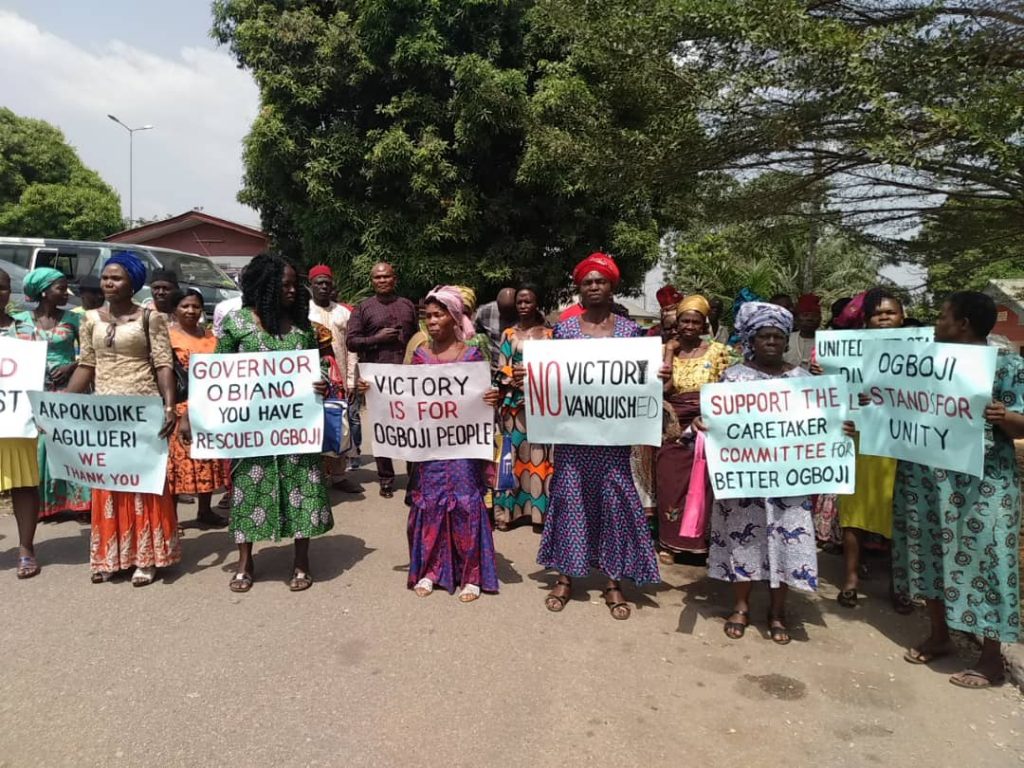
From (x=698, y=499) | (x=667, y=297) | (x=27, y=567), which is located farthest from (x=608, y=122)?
(x=27, y=567)

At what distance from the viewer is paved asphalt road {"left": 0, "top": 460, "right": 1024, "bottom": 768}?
9.11 ft

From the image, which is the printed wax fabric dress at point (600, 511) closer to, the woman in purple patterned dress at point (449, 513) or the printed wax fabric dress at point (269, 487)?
the woman in purple patterned dress at point (449, 513)

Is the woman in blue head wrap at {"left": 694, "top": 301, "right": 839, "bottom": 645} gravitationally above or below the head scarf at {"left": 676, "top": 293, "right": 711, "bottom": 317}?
below

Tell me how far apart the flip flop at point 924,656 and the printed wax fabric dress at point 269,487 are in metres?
3.42

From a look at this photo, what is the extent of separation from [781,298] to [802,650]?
13.1ft

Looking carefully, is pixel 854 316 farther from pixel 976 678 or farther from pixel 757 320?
pixel 976 678

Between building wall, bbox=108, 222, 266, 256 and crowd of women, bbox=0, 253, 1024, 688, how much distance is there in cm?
2846

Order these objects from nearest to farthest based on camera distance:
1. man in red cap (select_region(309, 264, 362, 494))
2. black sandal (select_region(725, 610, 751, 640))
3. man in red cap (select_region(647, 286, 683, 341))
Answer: black sandal (select_region(725, 610, 751, 640)), man in red cap (select_region(647, 286, 683, 341)), man in red cap (select_region(309, 264, 362, 494))

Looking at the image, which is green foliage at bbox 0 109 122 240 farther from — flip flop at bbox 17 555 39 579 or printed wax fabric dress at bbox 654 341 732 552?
printed wax fabric dress at bbox 654 341 732 552

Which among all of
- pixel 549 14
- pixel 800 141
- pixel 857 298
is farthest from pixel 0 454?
pixel 800 141

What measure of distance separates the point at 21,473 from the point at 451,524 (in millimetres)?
2947

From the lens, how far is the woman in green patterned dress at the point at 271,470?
421 cm

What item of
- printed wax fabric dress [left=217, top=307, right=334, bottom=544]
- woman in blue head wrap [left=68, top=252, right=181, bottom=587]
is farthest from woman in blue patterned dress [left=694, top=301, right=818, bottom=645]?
woman in blue head wrap [left=68, top=252, right=181, bottom=587]

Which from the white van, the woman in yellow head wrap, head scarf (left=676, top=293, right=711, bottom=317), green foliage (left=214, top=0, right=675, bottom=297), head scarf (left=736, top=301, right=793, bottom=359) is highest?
green foliage (left=214, top=0, right=675, bottom=297)
